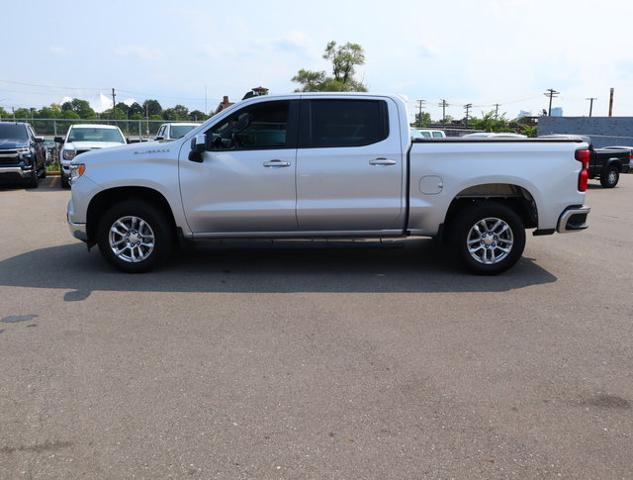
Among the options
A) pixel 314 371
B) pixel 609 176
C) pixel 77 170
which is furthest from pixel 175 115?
pixel 314 371

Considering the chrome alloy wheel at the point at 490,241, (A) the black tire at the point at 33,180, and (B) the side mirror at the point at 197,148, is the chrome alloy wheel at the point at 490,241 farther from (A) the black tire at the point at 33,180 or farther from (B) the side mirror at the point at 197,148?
(A) the black tire at the point at 33,180

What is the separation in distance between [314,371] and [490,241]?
11.5ft

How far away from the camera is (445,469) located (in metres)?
3.13

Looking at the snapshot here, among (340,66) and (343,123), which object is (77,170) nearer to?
(343,123)

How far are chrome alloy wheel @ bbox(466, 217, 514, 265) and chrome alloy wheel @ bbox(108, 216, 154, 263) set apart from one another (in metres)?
3.74

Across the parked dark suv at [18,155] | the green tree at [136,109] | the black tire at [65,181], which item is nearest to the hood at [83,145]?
the black tire at [65,181]

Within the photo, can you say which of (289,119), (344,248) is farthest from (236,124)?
(344,248)

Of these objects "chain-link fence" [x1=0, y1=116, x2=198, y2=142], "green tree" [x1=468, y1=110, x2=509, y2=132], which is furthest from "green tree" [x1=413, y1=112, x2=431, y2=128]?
"chain-link fence" [x1=0, y1=116, x2=198, y2=142]

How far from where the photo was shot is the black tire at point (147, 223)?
22.6 ft

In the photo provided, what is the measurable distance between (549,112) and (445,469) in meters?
90.6

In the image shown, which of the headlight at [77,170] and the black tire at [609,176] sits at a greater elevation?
the headlight at [77,170]

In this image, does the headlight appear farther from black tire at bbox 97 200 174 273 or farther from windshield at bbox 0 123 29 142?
windshield at bbox 0 123 29 142

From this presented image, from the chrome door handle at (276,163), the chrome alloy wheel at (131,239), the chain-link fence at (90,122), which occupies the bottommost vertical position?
the chrome alloy wheel at (131,239)

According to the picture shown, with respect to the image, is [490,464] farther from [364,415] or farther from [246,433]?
[246,433]
